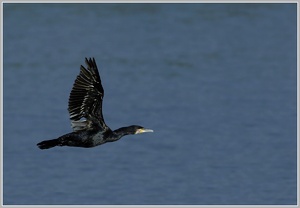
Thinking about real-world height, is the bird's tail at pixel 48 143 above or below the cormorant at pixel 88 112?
below

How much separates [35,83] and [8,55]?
73.9 inches

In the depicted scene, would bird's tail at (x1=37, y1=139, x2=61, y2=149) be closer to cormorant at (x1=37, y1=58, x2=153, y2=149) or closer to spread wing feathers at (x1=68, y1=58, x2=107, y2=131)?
cormorant at (x1=37, y1=58, x2=153, y2=149)

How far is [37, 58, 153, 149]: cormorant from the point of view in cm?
1209

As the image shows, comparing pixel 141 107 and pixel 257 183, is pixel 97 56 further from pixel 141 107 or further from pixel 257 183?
pixel 257 183

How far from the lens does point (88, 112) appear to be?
12250 mm

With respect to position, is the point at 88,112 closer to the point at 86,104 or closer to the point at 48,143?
the point at 86,104

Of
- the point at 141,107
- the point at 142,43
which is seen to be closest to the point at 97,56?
the point at 142,43

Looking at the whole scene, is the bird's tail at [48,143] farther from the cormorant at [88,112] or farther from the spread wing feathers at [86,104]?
→ the spread wing feathers at [86,104]

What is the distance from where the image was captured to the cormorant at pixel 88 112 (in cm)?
1209

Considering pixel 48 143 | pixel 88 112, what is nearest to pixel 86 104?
pixel 88 112

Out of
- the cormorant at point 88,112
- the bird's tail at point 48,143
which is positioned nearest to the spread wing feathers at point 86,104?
the cormorant at point 88,112

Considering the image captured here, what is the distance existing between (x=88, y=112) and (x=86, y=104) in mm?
91

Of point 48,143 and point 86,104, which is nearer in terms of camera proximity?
point 48,143

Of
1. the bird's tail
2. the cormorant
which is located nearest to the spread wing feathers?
the cormorant
